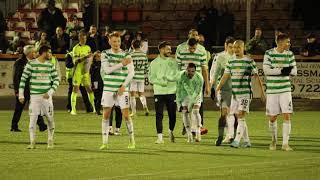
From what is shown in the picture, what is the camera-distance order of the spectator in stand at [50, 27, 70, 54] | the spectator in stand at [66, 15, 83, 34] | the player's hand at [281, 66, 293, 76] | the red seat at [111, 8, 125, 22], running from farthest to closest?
the red seat at [111, 8, 125, 22], the spectator in stand at [66, 15, 83, 34], the spectator in stand at [50, 27, 70, 54], the player's hand at [281, 66, 293, 76]

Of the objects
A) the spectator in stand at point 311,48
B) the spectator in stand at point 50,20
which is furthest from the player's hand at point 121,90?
the spectator in stand at point 50,20

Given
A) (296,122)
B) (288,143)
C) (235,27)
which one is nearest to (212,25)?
(235,27)

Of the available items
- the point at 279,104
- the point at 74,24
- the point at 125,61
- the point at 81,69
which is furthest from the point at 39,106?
the point at 74,24

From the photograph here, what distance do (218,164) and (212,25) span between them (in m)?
19.1

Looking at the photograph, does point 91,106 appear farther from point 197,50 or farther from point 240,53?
point 240,53

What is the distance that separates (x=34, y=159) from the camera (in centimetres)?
1794

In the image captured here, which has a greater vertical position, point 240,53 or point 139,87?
point 240,53

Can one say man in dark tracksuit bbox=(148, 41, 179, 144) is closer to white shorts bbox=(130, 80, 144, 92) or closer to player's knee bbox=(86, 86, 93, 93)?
white shorts bbox=(130, 80, 144, 92)

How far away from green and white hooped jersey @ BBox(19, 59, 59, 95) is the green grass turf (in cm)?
120

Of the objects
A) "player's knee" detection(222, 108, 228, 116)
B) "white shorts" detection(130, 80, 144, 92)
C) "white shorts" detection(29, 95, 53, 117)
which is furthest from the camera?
"white shorts" detection(130, 80, 144, 92)

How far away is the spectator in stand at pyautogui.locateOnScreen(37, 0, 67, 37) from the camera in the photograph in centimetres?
3600

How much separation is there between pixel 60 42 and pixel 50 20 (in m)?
2.26

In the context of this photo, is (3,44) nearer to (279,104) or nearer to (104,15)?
(104,15)

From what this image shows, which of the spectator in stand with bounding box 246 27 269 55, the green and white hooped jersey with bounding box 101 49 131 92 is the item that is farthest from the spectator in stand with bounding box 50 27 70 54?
the green and white hooped jersey with bounding box 101 49 131 92
